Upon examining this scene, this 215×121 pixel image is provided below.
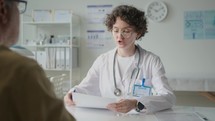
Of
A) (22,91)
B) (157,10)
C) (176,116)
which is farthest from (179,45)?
(22,91)

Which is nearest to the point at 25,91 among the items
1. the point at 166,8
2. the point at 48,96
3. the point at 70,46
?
the point at 48,96

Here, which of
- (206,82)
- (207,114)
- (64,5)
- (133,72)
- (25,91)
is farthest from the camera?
(64,5)

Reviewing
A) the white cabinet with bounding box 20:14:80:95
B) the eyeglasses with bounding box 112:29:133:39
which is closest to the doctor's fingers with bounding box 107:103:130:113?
the eyeglasses with bounding box 112:29:133:39

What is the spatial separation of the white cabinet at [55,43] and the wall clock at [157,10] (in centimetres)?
96

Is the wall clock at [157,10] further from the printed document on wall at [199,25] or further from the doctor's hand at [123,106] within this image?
the doctor's hand at [123,106]

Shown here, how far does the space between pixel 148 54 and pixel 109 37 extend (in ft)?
5.88

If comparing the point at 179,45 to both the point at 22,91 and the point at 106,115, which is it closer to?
the point at 106,115

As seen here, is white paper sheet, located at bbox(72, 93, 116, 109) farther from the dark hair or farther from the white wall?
the white wall

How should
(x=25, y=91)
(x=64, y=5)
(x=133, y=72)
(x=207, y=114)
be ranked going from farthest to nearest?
1. (x=64, y=5)
2. (x=133, y=72)
3. (x=207, y=114)
4. (x=25, y=91)

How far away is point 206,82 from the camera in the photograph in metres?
3.16

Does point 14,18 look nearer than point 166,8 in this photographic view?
Yes

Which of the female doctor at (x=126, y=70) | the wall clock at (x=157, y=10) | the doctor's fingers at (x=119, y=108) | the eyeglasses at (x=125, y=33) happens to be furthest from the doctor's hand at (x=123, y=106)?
the wall clock at (x=157, y=10)

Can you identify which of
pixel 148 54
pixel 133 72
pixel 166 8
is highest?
pixel 166 8

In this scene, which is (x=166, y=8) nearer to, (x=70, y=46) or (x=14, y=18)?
(x=70, y=46)
